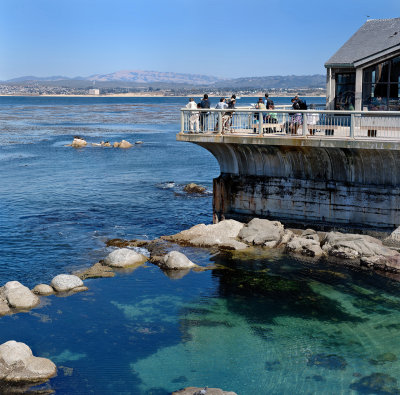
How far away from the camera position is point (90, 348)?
17.0m

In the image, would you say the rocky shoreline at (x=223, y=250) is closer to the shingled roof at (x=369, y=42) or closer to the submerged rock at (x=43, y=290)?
the submerged rock at (x=43, y=290)

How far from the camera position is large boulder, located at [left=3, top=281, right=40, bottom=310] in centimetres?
1962

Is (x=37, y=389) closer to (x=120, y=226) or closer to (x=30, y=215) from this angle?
(x=120, y=226)

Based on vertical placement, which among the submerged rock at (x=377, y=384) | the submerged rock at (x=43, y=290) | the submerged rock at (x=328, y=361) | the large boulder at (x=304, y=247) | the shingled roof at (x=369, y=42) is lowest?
the submerged rock at (x=377, y=384)

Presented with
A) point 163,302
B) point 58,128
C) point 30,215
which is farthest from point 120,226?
point 58,128

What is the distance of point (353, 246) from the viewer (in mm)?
23688

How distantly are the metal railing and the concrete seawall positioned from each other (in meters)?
0.64

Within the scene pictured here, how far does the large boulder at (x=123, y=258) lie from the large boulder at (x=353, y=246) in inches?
311

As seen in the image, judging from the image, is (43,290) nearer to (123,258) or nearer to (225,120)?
(123,258)

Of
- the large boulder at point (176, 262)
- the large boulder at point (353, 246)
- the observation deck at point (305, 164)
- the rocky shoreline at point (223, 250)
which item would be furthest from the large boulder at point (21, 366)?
the observation deck at point (305, 164)

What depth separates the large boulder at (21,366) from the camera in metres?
15.1

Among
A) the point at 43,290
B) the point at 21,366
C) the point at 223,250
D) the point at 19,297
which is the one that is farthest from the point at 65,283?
the point at 223,250

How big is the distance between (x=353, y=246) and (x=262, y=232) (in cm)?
410

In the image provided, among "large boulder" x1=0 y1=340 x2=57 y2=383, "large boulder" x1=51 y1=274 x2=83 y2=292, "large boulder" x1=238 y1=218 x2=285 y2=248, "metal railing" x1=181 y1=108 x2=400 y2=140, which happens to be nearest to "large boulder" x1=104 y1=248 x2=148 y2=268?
"large boulder" x1=51 y1=274 x2=83 y2=292
